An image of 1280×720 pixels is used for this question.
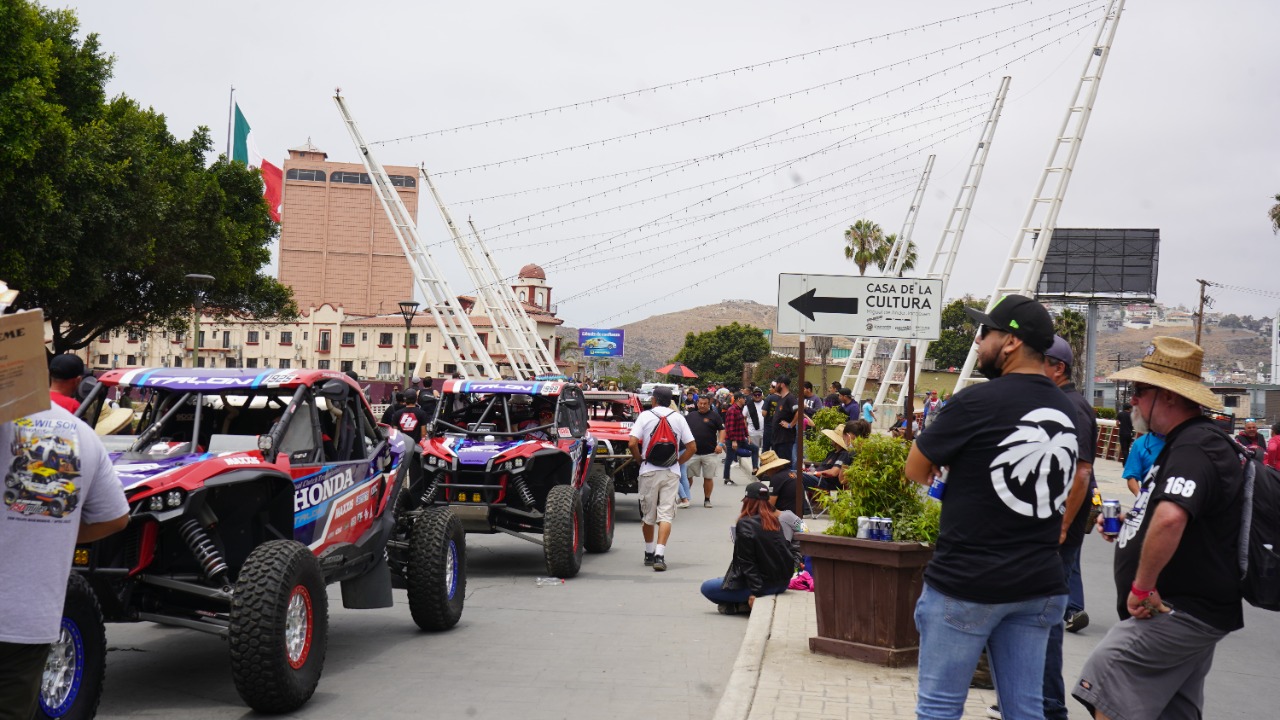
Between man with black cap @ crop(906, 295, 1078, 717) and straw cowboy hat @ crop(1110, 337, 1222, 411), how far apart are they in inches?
27.7

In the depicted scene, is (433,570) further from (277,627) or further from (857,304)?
(857,304)

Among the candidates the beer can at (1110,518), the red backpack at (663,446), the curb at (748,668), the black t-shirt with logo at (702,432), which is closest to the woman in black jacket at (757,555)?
the curb at (748,668)

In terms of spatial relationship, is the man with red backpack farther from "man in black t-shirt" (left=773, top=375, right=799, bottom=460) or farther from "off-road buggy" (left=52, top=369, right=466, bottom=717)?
"man in black t-shirt" (left=773, top=375, right=799, bottom=460)

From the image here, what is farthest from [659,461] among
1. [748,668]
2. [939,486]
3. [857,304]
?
[939,486]

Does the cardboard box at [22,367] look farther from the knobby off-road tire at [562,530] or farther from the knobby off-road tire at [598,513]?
the knobby off-road tire at [598,513]

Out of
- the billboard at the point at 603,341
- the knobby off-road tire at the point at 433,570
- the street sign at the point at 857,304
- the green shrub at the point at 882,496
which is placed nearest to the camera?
the green shrub at the point at 882,496

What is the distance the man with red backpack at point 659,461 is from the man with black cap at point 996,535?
352 inches

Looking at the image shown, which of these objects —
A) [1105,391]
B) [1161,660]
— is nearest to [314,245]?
[1105,391]

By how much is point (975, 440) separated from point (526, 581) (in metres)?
8.65

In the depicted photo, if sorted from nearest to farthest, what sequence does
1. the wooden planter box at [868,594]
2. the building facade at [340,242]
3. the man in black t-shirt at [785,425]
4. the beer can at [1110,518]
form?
the beer can at [1110,518] → the wooden planter box at [868,594] → the man in black t-shirt at [785,425] → the building facade at [340,242]

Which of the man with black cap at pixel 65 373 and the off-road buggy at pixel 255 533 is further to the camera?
the off-road buggy at pixel 255 533

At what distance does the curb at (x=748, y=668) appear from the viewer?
6.74 m

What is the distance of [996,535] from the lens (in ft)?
A: 14.0

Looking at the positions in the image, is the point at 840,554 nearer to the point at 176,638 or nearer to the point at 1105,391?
the point at 176,638
